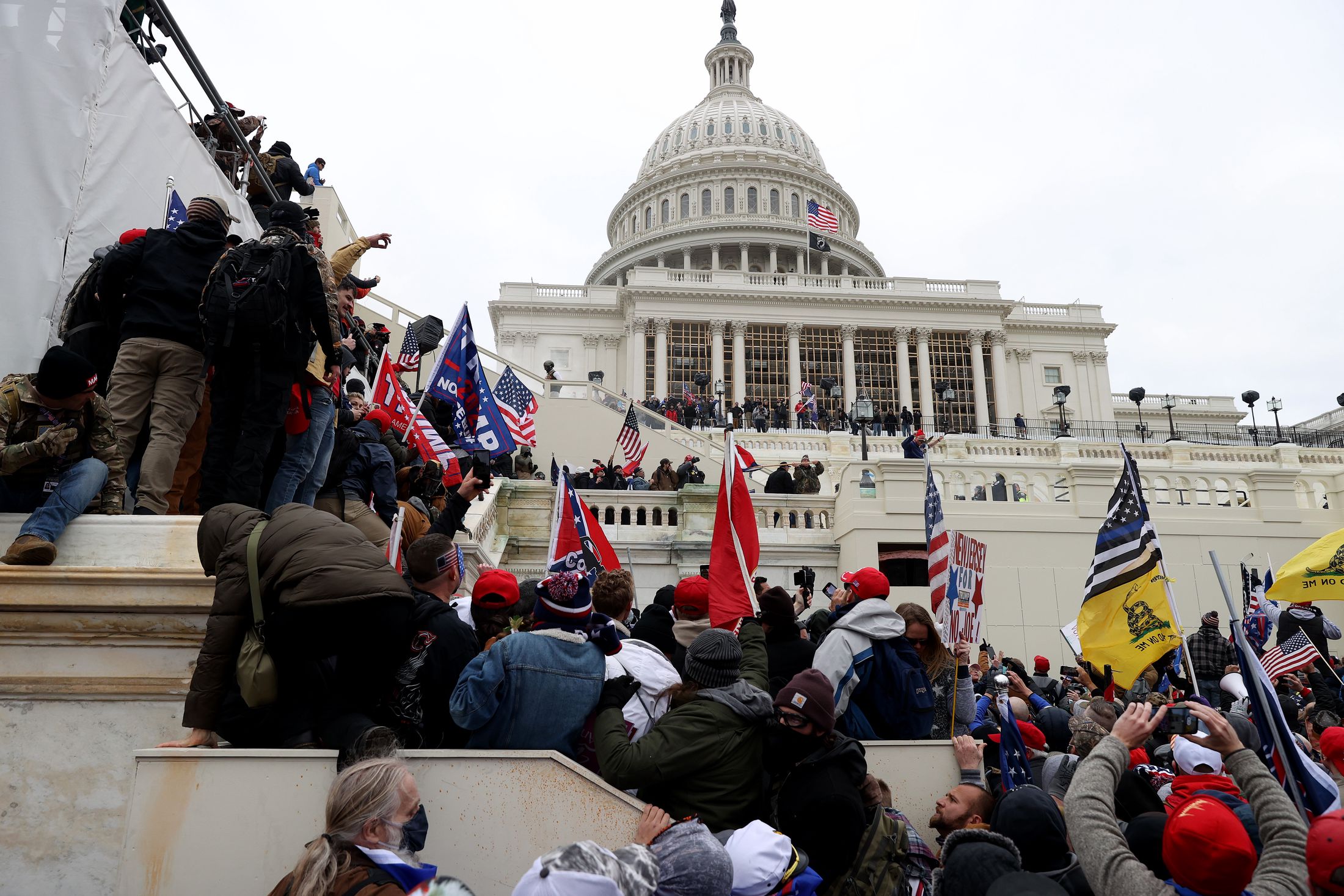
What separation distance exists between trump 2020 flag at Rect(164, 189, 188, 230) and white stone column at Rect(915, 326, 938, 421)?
46341 millimetres

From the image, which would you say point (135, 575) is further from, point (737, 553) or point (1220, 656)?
point (1220, 656)

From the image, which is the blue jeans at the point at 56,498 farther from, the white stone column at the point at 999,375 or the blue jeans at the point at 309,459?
the white stone column at the point at 999,375

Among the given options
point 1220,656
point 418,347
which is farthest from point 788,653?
point 418,347

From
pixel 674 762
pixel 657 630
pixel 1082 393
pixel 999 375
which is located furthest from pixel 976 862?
pixel 1082 393

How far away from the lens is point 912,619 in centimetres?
502

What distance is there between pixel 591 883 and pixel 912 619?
2.94m

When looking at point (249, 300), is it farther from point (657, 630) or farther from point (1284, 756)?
point (1284, 756)

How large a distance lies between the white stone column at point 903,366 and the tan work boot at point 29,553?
5022 cm

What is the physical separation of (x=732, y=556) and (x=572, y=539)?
2268mm

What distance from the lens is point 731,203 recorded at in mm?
72688

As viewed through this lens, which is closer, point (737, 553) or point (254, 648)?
point (254, 648)

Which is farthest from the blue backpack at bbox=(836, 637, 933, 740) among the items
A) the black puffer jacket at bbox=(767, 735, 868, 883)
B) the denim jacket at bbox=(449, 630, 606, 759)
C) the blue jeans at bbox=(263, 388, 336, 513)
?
the blue jeans at bbox=(263, 388, 336, 513)

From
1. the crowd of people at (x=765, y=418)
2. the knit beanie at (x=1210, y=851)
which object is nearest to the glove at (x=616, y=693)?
the knit beanie at (x=1210, y=851)

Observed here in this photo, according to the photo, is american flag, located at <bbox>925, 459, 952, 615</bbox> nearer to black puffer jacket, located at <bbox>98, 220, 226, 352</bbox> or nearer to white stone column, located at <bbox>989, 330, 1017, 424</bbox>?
black puffer jacket, located at <bbox>98, 220, 226, 352</bbox>
